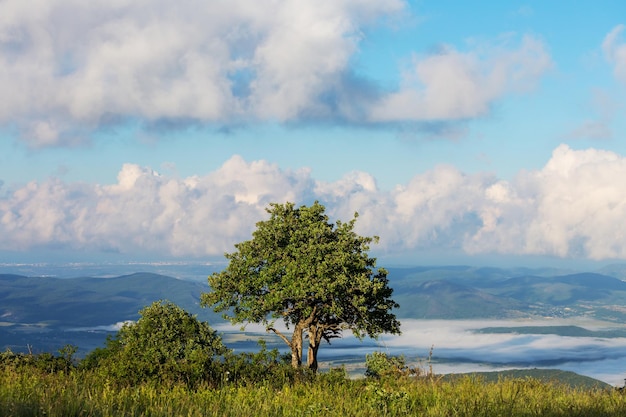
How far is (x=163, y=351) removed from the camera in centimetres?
3841

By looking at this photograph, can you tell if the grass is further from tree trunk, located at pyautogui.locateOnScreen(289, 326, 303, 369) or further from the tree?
tree trunk, located at pyautogui.locateOnScreen(289, 326, 303, 369)

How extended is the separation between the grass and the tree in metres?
1.92

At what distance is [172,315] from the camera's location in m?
47.7

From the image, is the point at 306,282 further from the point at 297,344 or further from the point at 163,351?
the point at 163,351

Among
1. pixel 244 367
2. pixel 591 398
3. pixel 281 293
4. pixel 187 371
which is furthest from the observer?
pixel 281 293

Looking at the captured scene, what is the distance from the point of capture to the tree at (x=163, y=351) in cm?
2361

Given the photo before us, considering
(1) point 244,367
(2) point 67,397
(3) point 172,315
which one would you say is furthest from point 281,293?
(2) point 67,397

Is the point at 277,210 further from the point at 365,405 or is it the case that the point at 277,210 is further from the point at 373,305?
the point at 365,405

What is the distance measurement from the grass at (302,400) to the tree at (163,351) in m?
1.92

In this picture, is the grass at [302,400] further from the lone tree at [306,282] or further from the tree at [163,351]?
the lone tree at [306,282]

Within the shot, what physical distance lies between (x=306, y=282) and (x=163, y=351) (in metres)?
17.0

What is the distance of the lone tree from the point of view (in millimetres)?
A: 53031

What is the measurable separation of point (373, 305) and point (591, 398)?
34.2 metres

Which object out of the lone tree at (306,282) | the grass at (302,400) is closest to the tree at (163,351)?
the grass at (302,400)
